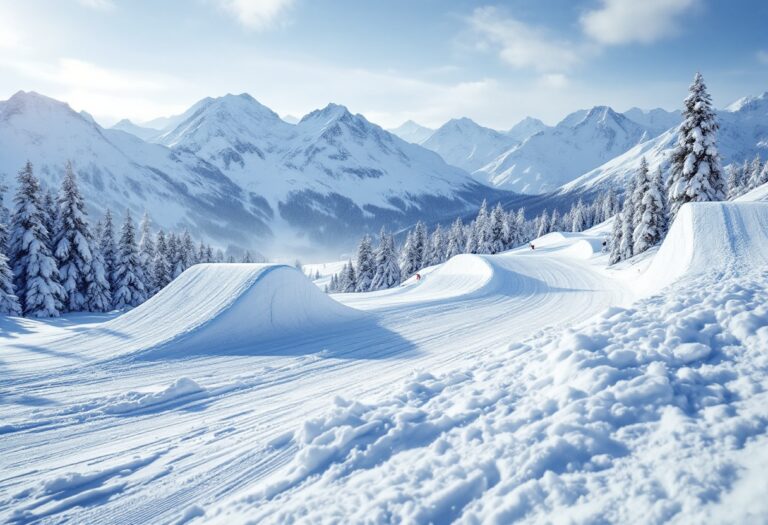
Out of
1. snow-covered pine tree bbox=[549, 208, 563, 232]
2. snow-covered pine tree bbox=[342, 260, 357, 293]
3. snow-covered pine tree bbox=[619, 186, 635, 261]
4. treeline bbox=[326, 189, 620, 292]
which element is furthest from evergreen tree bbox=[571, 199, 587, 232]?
snow-covered pine tree bbox=[342, 260, 357, 293]

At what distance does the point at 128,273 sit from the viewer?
31531 mm

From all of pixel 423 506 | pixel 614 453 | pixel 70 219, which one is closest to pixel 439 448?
pixel 423 506

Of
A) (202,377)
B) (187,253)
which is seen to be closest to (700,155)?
(202,377)

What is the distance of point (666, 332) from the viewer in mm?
5484

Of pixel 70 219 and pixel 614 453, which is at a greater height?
pixel 70 219

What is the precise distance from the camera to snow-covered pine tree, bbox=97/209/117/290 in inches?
1255

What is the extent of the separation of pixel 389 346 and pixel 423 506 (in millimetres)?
6186

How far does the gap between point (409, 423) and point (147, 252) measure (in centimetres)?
3943

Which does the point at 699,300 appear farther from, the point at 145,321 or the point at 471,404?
the point at 145,321

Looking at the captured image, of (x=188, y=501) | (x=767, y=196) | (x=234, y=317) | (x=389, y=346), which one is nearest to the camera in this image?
(x=188, y=501)

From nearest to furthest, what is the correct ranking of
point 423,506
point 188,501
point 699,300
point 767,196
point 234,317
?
1. point 423,506
2. point 188,501
3. point 699,300
4. point 234,317
5. point 767,196

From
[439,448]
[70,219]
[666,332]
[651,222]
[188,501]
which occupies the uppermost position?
[70,219]

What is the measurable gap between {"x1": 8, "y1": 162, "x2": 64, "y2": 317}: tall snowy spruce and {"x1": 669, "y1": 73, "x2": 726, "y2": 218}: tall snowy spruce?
4165cm

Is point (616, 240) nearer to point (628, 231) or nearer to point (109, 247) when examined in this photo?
point (628, 231)
